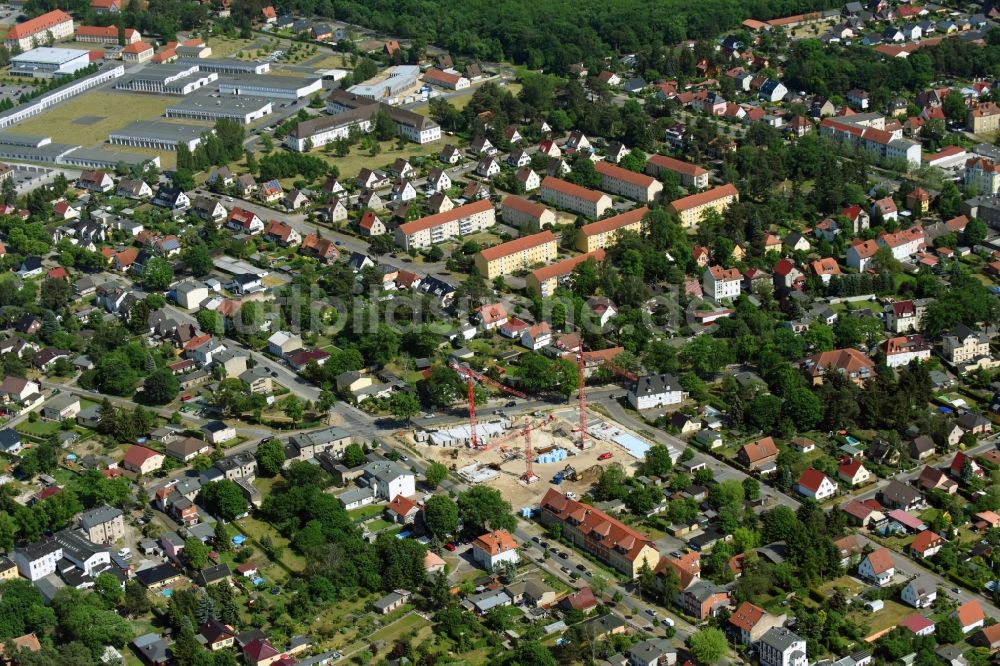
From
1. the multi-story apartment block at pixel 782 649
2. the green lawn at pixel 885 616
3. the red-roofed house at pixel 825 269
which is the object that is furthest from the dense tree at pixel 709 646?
the red-roofed house at pixel 825 269

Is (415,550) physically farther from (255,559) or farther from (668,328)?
(668,328)

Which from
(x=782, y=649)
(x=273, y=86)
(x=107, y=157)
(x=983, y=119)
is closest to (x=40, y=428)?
(x=782, y=649)

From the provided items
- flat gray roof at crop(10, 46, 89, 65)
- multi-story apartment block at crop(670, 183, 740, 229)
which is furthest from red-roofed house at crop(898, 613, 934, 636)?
flat gray roof at crop(10, 46, 89, 65)

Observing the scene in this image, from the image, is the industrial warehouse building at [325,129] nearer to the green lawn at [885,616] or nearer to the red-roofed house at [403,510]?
the red-roofed house at [403,510]

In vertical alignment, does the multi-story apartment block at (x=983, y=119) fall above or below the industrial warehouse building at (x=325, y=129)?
below

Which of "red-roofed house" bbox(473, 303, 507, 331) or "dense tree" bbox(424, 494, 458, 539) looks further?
"red-roofed house" bbox(473, 303, 507, 331)

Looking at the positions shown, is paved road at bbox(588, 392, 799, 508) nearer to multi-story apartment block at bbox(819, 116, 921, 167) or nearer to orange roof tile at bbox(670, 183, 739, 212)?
orange roof tile at bbox(670, 183, 739, 212)
